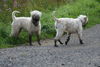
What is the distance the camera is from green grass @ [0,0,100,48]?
16.7 m

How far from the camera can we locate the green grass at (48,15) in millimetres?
16734

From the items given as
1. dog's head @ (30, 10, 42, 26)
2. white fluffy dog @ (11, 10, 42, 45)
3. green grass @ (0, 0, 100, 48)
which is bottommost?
green grass @ (0, 0, 100, 48)

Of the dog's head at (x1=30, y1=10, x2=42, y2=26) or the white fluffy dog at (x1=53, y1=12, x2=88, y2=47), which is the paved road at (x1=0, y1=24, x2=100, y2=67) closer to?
the white fluffy dog at (x1=53, y1=12, x2=88, y2=47)

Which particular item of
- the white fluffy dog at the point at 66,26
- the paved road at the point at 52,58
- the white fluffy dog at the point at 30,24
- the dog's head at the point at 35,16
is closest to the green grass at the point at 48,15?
the white fluffy dog at the point at 30,24

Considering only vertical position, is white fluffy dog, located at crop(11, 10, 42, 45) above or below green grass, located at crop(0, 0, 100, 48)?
above

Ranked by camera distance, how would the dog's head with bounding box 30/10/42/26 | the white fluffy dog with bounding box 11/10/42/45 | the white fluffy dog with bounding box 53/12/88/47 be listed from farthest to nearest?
1. the white fluffy dog with bounding box 11/10/42/45
2. the dog's head with bounding box 30/10/42/26
3. the white fluffy dog with bounding box 53/12/88/47

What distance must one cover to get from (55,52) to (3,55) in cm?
175

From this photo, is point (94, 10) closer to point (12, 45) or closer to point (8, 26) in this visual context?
point (8, 26)

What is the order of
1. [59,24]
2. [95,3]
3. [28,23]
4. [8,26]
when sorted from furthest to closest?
[95,3] → [8,26] → [28,23] → [59,24]

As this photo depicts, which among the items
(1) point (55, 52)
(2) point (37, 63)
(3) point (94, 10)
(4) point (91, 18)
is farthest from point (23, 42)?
(3) point (94, 10)

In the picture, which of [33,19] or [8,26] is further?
[8,26]

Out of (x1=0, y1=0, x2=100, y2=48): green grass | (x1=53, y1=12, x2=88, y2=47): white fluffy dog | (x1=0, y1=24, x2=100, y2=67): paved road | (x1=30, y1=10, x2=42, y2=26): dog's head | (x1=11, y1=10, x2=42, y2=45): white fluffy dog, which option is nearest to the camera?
(x1=0, y1=24, x2=100, y2=67): paved road

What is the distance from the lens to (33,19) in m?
15.8

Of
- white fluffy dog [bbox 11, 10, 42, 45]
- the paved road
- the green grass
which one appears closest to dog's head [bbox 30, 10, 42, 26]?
white fluffy dog [bbox 11, 10, 42, 45]
